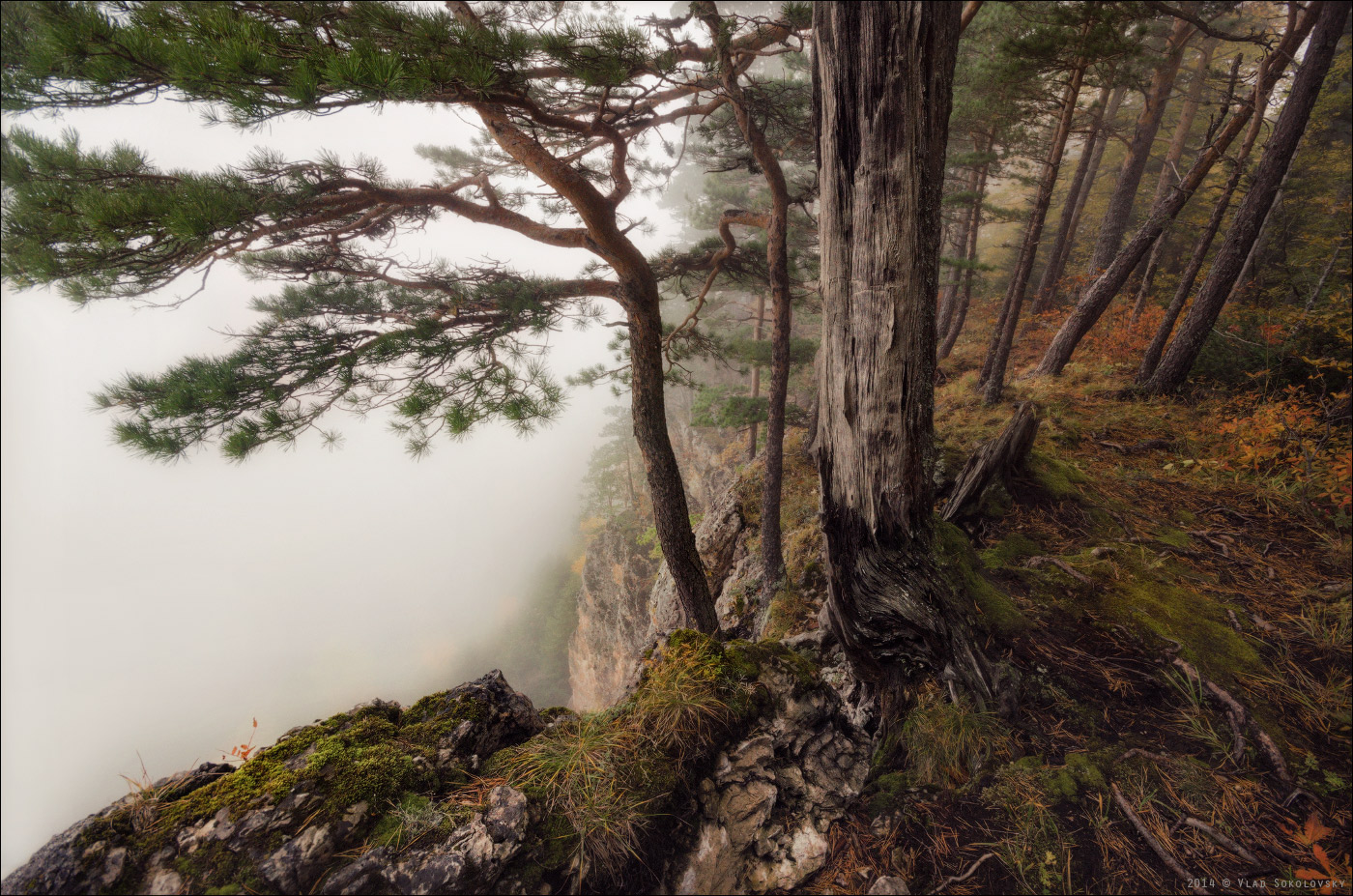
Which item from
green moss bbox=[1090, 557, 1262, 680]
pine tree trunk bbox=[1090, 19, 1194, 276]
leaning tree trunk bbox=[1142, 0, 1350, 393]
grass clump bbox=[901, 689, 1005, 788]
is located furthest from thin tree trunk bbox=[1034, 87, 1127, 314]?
grass clump bbox=[901, 689, 1005, 788]

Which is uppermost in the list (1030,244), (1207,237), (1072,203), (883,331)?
(883,331)

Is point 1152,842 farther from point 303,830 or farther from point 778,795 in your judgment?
point 303,830

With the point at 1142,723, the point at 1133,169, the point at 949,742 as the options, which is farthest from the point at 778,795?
the point at 1133,169

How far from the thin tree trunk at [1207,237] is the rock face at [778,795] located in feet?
22.8

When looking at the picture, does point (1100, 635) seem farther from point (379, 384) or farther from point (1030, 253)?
point (379, 384)

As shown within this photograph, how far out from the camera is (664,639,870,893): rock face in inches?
75.7

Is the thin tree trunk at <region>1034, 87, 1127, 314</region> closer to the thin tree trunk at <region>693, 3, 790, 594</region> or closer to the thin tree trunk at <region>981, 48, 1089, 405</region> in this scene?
the thin tree trunk at <region>981, 48, 1089, 405</region>

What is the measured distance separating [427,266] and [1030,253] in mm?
7051

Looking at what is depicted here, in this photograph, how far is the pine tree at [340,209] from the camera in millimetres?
1916

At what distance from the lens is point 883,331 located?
2.01 m

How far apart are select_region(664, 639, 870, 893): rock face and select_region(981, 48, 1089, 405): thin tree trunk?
591 cm

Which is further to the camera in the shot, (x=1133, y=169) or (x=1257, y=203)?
(x=1133, y=169)

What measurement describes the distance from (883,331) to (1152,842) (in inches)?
94.1

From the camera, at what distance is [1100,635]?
2.71 meters
